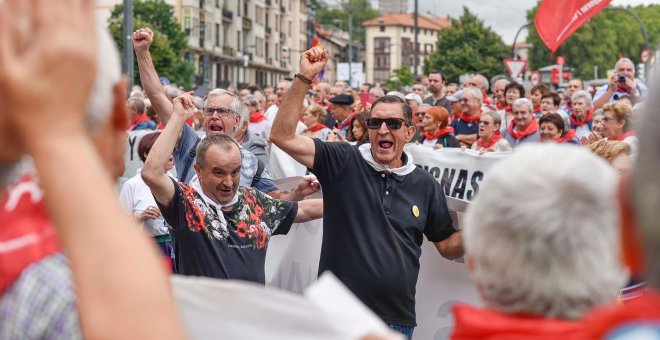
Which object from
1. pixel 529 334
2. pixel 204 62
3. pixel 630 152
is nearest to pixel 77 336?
pixel 529 334

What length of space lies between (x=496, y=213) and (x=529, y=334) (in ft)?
0.81

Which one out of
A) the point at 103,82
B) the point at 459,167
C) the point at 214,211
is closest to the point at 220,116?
the point at 459,167

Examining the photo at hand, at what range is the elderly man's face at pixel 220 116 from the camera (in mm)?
7676

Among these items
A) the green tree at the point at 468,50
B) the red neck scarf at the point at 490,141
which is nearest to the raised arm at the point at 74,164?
the red neck scarf at the point at 490,141

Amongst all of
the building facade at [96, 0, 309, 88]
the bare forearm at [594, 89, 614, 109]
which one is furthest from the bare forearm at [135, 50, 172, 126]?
the building facade at [96, 0, 309, 88]

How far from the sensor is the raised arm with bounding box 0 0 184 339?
1.46m

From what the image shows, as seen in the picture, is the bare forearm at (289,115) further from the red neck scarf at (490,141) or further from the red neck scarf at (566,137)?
the red neck scarf at (490,141)

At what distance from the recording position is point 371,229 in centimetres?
527

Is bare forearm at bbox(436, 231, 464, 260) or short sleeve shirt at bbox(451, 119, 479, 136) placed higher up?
short sleeve shirt at bbox(451, 119, 479, 136)

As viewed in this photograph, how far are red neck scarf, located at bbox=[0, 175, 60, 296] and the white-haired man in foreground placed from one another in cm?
77

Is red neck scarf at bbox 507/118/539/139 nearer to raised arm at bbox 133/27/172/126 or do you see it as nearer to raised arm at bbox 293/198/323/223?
raised arm at bbox 133/27/172/126

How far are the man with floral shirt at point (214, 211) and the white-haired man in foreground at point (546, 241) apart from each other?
3092 millimetres

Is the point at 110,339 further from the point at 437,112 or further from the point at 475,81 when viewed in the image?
the point at 475,81

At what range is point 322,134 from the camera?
1186 cm
